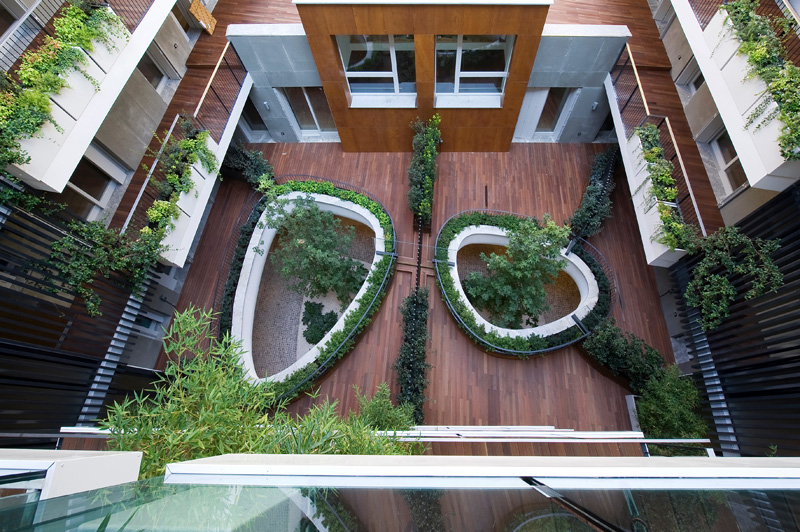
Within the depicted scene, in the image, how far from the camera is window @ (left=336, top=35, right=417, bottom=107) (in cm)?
954

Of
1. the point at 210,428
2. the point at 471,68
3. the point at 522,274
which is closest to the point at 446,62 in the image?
the point at 471,68

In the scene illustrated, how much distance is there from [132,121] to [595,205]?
38.5 feet

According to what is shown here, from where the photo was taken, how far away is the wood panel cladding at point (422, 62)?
330 inches

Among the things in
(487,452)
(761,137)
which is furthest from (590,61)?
(487,452)

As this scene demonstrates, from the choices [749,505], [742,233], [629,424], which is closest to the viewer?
[749,505]

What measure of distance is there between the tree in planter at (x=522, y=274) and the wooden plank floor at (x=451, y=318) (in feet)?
3.66

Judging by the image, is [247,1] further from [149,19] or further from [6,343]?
[6,343]

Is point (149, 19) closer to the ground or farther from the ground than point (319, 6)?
closer to the ground

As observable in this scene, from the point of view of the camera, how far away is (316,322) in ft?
34.1

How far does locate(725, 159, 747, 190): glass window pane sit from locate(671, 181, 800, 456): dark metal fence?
1574mm

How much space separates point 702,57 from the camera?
7.92 meters

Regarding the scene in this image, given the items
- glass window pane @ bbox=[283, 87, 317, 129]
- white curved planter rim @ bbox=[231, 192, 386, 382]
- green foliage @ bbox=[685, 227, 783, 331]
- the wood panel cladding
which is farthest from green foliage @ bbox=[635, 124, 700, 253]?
glass window pane @ bbox=[283, 87, 317, 129]

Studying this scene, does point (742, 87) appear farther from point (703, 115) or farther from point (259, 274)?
point (259, 274)

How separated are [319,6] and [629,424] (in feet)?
37.9
